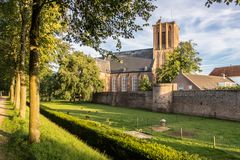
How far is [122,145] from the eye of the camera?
1103 centimetres

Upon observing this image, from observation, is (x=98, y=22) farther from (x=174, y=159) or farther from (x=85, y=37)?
(x=174, y=159)

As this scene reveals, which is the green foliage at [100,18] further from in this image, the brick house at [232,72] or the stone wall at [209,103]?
the brick house at [232,72]

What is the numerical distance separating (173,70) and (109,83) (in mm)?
33416

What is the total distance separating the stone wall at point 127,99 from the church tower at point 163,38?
89.7 ft

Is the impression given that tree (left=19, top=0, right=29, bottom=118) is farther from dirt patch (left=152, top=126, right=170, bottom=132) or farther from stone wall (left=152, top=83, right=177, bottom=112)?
stone wall (left=152, top=83, right=177, bottom=112)

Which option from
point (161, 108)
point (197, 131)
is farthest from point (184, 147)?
point (161, 108)

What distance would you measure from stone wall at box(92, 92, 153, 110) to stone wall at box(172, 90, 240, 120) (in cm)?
628

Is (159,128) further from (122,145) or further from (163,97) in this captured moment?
(163,97)

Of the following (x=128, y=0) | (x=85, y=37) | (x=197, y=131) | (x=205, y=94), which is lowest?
(x=197, y=131)

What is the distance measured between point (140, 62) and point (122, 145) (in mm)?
76512

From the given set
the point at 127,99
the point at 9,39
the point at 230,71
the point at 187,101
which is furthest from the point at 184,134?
the point at 230,71

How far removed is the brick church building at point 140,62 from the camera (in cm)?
8525

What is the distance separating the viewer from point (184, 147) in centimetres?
1702

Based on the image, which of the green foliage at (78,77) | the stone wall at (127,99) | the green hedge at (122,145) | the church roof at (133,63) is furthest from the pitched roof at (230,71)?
the green hedge at (122,145)
